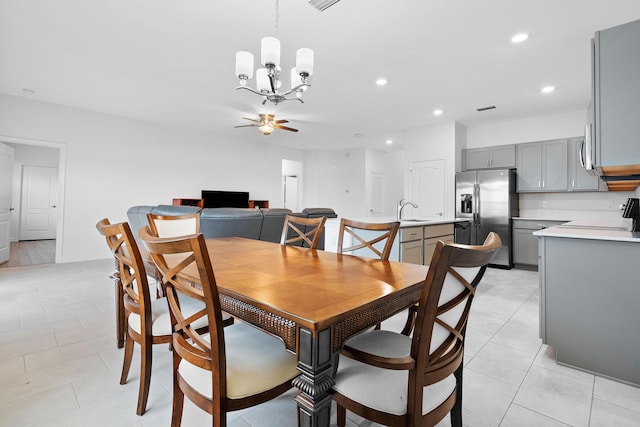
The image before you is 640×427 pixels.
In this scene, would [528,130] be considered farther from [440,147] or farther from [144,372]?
[144,372]

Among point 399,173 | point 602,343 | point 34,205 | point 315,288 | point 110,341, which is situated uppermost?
point 399,173

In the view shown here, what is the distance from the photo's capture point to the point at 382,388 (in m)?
0.94

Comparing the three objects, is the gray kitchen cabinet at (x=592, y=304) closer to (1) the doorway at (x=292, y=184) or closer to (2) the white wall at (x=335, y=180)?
(2) the white wall at (x=335, y=180)

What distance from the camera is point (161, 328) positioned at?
148cm

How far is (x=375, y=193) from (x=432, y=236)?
5169 mm

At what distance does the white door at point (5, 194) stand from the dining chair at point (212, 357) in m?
5.85

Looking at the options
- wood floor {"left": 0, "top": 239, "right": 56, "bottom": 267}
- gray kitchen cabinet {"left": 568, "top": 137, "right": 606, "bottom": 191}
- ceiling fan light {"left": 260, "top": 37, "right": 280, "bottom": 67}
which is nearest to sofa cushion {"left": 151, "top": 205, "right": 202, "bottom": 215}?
ceiling fan light {"left": 260, "top": 37, "right": 280, "bottom": 67}

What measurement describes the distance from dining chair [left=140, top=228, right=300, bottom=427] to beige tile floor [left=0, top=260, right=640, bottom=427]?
53 cm

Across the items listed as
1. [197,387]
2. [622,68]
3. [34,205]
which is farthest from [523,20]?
[34,205]

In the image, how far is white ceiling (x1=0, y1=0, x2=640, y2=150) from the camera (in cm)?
254

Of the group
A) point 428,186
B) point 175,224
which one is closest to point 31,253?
point 175,224

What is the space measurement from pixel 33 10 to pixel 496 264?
6656mm

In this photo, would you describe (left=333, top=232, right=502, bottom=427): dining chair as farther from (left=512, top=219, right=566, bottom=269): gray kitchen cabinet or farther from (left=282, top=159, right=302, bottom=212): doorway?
(left=282, top=159, right=302, bottom=212): doorway

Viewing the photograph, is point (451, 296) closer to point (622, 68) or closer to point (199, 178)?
point (622, 68)
